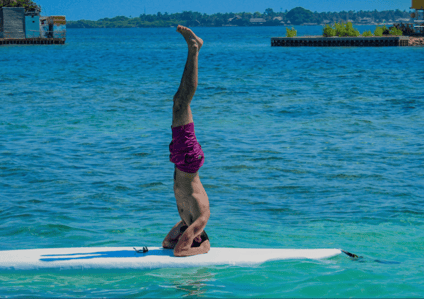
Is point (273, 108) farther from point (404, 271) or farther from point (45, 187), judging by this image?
point (404, 271)

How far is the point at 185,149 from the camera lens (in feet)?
20.1

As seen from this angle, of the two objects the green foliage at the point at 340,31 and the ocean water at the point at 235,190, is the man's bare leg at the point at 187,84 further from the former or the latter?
the green foliage at the point at 340,31

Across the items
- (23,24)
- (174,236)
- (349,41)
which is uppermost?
(23,24)

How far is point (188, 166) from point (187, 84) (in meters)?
0.99

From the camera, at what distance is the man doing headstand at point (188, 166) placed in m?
6.06

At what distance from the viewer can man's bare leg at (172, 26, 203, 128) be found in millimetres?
6027

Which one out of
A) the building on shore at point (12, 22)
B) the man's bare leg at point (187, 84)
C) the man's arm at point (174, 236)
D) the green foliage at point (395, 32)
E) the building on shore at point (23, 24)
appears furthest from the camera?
the green foliage at point (395, 32)

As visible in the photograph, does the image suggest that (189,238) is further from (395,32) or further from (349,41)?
(395,32)

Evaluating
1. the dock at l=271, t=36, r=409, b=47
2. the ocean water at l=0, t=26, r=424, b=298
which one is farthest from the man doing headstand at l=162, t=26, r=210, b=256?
the dock at l=271, t=36, r=409, b=47

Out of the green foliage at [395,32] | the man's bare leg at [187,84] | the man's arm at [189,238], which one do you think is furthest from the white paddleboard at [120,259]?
the green foliage at [395,32]

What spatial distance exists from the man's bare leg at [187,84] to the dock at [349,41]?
7921cm

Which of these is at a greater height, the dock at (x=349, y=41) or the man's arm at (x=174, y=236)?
the dock at (x=349, y=41)

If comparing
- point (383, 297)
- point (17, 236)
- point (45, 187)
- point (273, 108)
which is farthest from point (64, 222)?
point (273, 108)

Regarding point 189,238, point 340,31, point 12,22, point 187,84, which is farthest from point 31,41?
point 189,238
